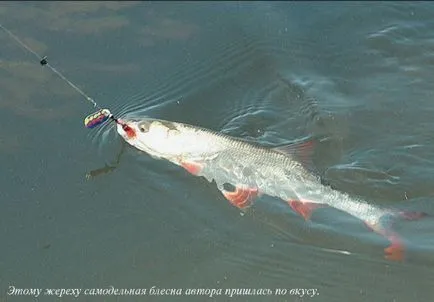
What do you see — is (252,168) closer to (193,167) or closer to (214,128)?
(193,167)

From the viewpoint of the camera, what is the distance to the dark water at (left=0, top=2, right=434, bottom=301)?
514 centimetres

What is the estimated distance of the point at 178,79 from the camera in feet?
24.1

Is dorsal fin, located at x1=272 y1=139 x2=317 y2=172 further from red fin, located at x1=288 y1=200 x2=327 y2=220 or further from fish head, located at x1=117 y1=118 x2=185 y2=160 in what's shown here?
fish head, located at x1=117 y1=118 x2=185 y2=160

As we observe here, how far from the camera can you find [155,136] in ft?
20.0

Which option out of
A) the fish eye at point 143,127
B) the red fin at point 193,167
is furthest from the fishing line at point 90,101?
the red fin at point 193,167

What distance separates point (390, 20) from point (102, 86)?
3.92m

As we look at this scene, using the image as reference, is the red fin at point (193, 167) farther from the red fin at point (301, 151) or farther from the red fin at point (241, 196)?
the red fin at point (301, 151)

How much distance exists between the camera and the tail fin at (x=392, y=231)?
5.25 metres

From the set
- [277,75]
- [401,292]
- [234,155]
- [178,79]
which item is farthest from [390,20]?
[401,292]

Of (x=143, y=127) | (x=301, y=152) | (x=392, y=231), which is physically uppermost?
(x=143, y=127)

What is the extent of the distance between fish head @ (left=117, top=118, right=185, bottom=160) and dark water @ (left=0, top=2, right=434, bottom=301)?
0.41ft

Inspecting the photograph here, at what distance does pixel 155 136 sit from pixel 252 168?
1.00 meters

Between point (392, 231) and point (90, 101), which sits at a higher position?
point (90, 101)

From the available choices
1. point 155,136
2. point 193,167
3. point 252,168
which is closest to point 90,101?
point 155,136
